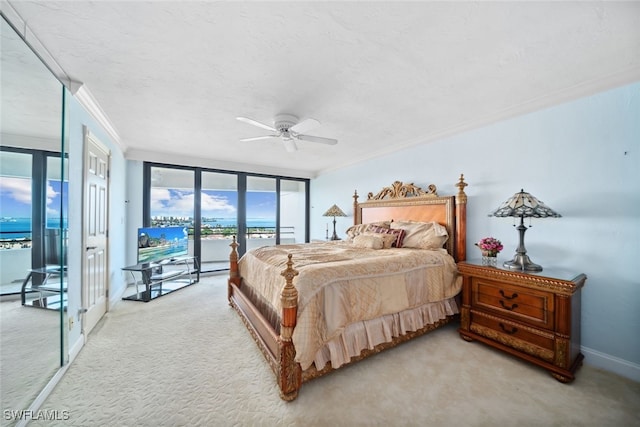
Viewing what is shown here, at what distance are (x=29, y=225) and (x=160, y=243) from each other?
8.41 ft

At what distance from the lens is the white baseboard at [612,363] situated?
1.91 m

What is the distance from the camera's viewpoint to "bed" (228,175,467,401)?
1.70 metres

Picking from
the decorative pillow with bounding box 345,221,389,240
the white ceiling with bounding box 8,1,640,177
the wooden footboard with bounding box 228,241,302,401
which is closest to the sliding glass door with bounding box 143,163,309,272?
the white ceiling with bounding box 8,1,640,177

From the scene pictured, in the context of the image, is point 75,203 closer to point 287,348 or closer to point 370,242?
point 287,348

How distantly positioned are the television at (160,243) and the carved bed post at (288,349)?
10.8ft

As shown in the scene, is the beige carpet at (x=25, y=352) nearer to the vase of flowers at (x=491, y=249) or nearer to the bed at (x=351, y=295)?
the bed at (x=351, y=295)

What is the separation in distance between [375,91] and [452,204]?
6.15ft

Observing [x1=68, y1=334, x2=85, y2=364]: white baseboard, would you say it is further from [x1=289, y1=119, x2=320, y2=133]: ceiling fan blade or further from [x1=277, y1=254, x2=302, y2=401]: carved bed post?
[x1=289, y1=119, x2=320, y2=133]: ceiling fan blade

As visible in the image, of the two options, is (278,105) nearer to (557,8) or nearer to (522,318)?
(557,8)

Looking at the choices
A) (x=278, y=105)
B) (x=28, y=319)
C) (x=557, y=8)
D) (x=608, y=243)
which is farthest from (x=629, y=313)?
(x=28, y=319)

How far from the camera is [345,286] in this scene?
1.96 meters

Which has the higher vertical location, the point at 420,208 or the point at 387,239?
the point at 420,208

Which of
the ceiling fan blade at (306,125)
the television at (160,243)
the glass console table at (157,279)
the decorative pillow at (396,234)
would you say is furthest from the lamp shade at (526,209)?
the television at (160,243)

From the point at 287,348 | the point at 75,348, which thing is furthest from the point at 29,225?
the point at 287,348
